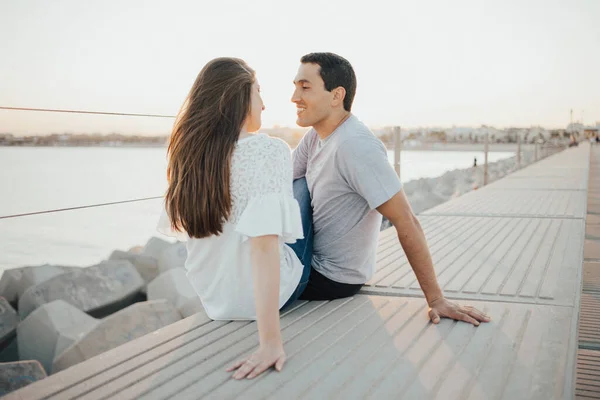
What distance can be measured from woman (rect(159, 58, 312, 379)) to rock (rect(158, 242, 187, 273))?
3042 millimetres

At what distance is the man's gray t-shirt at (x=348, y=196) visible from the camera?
1.97 metres

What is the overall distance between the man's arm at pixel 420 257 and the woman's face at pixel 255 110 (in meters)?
0.53

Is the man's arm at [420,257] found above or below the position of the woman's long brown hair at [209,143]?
below

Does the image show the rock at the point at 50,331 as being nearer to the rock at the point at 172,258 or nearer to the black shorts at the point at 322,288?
the rock at the point at 172,258

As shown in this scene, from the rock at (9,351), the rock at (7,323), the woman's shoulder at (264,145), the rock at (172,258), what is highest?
the woman's shoulder at (264,145)

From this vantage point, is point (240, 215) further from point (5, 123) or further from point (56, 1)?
point (56, 1)

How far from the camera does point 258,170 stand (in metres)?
1.63

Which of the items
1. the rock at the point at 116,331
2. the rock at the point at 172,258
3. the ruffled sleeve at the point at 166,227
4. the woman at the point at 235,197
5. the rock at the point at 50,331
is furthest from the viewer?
the rock at the point at 172,258

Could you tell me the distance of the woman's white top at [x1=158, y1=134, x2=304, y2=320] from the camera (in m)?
1.59

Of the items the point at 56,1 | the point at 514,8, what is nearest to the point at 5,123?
the point at 56,1

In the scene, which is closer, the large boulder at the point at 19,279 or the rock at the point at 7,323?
the rock at the point at 7,323

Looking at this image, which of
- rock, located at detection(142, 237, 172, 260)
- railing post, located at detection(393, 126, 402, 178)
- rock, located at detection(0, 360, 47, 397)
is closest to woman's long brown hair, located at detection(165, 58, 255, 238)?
rock, located at detection(0, 360, 47, 397)

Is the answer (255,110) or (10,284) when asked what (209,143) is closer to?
(255,110)

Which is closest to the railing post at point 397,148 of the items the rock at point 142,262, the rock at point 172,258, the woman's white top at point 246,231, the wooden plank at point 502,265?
the wooden plank at point 502,265
